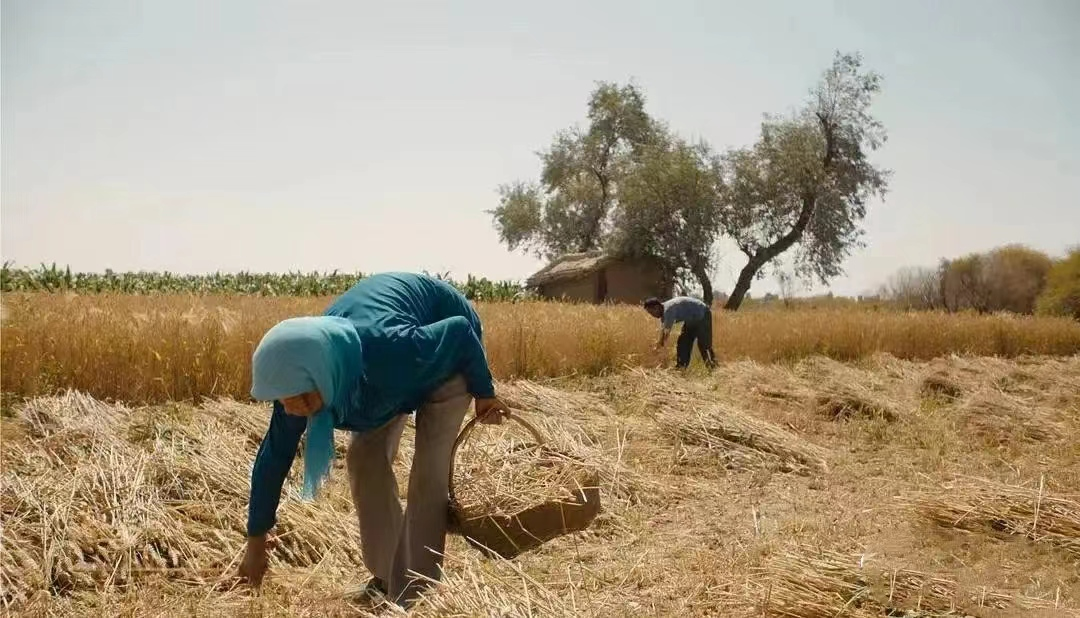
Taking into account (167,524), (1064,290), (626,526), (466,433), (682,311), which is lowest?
(626,526)

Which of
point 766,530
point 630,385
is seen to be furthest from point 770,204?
point 766,530

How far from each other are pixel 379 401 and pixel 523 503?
1.02 m

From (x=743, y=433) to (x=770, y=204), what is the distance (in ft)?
66.1

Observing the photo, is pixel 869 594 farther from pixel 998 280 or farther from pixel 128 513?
pixel 998 280

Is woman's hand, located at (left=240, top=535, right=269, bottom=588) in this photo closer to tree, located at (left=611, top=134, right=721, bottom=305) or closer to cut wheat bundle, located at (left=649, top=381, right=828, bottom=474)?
cut wheat bundle, located at (left=649, top=381, right=828, bottom=474)

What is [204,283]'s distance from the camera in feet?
76.3

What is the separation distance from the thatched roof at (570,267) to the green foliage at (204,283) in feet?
2.80

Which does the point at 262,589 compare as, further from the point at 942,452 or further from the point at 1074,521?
the point at 942,452

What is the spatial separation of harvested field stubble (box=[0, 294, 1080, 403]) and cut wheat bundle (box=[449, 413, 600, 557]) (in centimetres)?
294

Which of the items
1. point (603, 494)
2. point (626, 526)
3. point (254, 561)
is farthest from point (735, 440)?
point (254, 561)

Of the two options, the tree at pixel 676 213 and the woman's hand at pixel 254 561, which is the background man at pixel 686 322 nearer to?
the woman's hand at pixel 254 561

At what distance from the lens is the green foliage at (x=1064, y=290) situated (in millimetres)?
21859

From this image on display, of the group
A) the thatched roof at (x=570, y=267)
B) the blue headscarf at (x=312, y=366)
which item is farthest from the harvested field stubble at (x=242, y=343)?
the thatched roof at (x=570, y=267)

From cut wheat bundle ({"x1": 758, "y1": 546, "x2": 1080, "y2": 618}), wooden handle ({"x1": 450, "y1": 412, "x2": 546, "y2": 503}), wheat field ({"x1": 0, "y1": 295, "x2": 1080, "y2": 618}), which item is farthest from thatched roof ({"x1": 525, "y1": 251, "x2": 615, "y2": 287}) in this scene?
cut wheat bundle ({"x1": 758, "y1": 546, "x2": 1080, "y2": 618})
